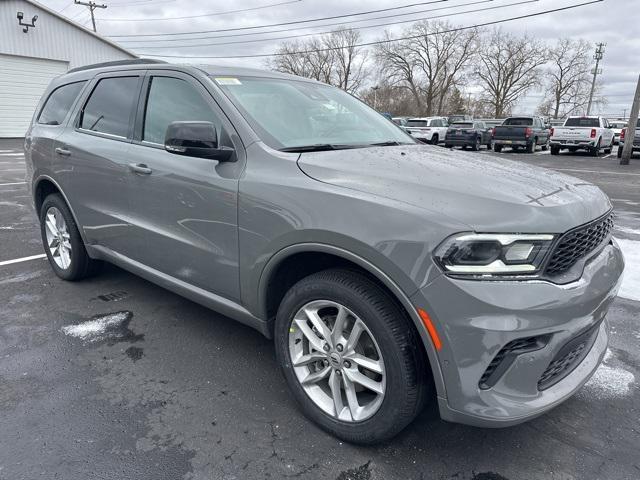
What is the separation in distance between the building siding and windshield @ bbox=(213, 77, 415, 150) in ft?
77.5

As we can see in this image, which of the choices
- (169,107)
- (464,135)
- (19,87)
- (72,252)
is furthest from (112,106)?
(19,87)

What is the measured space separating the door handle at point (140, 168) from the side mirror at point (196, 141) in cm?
53

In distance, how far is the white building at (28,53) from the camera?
2133 centimetres

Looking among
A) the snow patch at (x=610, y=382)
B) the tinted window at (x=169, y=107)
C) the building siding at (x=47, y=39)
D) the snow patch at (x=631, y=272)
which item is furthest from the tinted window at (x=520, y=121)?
the tinted window at (x=169, y=107)

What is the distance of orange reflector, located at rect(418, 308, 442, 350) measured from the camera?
190 cm

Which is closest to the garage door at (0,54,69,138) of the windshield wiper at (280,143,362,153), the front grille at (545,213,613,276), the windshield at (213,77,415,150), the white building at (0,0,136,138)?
the white building at (0,0,136,138)

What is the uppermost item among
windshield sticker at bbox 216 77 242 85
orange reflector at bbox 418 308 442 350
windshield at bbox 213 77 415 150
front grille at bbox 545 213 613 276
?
windshield sticker at bbox 216 77 242 85

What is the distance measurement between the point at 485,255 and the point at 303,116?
1.63 m

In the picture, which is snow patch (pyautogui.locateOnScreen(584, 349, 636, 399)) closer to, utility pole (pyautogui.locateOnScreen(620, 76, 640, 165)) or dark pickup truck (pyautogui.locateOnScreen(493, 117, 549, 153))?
utility pole (pyautogui.locateOnScreen(620, 76, 640, 165))

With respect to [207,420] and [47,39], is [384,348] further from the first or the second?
[47,39]

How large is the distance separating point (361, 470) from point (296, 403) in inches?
21.9

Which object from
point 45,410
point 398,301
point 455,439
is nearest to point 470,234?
point 398,301

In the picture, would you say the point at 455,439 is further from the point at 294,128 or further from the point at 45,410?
the point at 45,410

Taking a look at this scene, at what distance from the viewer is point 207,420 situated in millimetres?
2510
